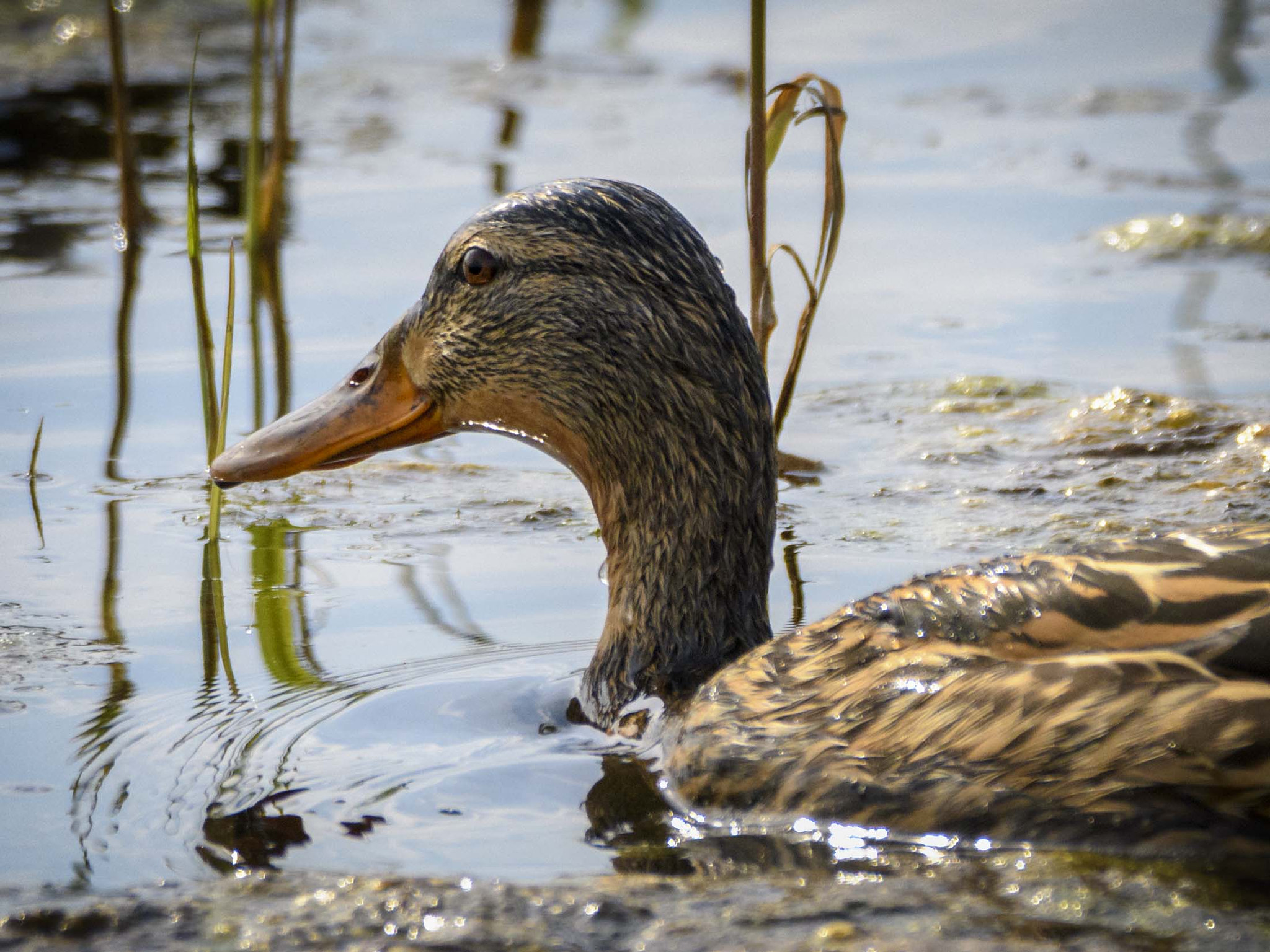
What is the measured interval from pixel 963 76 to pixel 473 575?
7496mm

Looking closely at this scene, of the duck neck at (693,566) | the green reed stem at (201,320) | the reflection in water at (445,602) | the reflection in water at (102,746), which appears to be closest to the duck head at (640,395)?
the duck neck at (693,566)

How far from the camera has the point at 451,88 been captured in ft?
37.9

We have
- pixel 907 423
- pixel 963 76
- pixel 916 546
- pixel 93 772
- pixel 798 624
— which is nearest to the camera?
pixel 93 772

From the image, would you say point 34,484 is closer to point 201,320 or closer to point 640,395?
point 201,320

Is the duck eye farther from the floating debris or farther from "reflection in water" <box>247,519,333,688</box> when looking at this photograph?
the floating debris

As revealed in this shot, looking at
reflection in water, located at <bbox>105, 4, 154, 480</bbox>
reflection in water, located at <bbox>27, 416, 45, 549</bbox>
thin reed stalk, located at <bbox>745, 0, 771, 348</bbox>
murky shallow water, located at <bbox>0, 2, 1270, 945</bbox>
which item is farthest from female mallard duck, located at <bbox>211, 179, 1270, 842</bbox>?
reflection in water, located at <bbox>105, 4, 154, 480</bbox>

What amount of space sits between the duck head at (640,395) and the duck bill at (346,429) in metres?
0.25

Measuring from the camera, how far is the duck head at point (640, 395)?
14.0 feet

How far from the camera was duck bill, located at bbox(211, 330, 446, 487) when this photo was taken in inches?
186

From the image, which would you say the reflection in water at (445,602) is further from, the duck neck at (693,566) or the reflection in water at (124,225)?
the reflection in water at (124,225)

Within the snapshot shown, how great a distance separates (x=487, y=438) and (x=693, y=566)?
7.04 feet

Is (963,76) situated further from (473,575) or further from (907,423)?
(473,575)

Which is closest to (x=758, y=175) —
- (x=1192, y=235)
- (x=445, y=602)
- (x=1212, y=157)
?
(x=445, y=602)

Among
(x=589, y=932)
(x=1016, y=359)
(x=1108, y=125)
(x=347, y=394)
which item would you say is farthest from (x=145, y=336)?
(x=1108, y=125)
